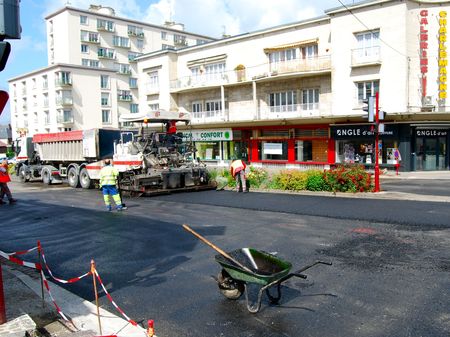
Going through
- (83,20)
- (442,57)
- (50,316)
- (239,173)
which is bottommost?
(50,316)

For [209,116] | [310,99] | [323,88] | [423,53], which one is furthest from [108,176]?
[209,116]

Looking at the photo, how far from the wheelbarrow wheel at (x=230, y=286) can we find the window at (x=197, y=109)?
3678cm

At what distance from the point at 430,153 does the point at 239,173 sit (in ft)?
56.4

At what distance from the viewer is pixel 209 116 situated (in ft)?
135

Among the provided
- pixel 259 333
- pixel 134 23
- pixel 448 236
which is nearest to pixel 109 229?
pixel 259 333

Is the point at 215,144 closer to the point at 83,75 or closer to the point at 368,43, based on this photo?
the point at 368,43

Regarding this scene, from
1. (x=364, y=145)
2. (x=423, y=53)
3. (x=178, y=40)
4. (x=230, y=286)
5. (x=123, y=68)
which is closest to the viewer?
(x=230, y=286)

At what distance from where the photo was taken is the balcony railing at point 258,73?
108 feet

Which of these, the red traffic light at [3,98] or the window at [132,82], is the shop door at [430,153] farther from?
the window at [132,82]

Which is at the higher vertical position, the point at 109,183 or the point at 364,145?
the point at 364,145

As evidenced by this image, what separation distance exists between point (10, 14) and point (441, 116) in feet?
94.5

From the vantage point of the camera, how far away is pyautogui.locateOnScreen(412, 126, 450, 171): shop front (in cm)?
2878

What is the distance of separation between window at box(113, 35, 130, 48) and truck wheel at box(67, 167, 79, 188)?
180ft

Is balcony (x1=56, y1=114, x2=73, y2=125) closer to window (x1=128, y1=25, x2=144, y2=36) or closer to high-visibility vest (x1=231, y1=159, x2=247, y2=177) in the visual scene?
window (x1=128, y1=25, x2=144, y2=36)
